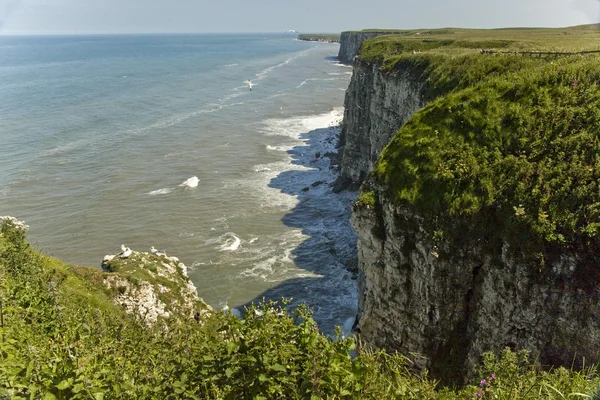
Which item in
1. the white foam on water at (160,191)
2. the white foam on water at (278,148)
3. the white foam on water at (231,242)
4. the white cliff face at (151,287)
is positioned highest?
the white foam on water at (278,148)

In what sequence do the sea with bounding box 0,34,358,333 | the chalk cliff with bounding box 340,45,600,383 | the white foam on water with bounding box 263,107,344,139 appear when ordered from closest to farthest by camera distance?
the chalk cliff with bounding box 340,45,600,383 → the sea with bounding box 0,34,358,333 → the white foam on water with bounding box 263,107,344,139

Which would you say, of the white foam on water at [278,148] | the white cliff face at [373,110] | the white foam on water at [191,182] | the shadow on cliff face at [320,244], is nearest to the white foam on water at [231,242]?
Answer: the shadow on cliff face at [320,244]

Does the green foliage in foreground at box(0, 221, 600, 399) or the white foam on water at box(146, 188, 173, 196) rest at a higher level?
the green foliage in foreground at box(0, 221, 600, 399)

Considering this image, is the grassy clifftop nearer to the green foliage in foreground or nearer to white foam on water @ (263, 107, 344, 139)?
the green foliage in foreground

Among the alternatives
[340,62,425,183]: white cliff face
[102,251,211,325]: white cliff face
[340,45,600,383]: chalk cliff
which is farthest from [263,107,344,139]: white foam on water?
[340,45,600,383]: chalk cliff

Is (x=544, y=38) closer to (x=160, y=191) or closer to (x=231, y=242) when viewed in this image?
(x=231, y=242)

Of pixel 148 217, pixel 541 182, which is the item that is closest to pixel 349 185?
pixel 148 217

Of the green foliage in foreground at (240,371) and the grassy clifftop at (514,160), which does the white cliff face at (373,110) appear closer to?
the grassy clifftop at (514,160)
